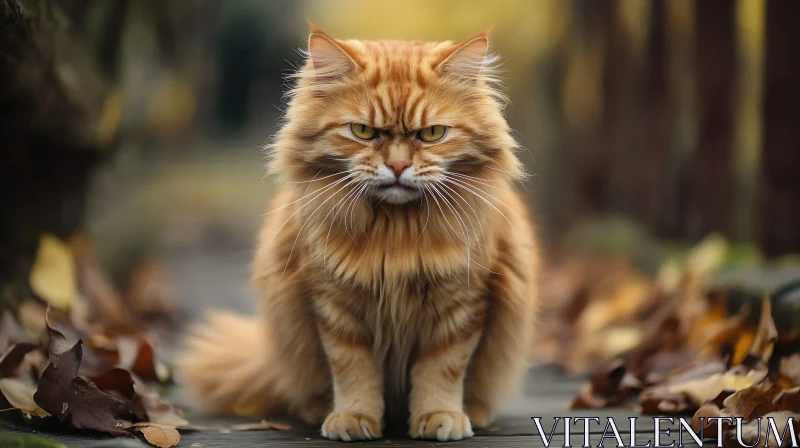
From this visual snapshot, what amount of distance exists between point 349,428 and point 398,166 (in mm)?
713

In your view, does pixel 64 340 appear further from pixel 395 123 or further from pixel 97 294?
pixel 97 294

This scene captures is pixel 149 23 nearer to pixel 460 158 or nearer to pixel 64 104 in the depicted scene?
pixel 64 104

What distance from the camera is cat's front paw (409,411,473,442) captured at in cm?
241

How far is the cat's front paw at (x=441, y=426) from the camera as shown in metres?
2.41

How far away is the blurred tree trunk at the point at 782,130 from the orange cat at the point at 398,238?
1409 mm

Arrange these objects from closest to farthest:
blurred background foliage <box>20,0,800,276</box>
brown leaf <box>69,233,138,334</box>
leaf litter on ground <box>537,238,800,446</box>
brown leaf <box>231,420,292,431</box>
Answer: leaf litter on ground <box>537,238,800,446</box>, brown leaf <box>231,420,292,431</box>, blurred background foliage <box>20,0,800,276</box>, brown leaf <box>69,233,138,334</box>

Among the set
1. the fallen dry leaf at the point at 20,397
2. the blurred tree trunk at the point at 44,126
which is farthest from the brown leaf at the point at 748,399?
the blurred tree trunk at the point at 44,126

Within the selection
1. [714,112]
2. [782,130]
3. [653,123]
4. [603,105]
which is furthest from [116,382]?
[603,105]

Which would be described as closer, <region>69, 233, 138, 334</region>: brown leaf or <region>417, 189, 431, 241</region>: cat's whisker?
<region>417, 189, 431, 241</region>: cat's whisker

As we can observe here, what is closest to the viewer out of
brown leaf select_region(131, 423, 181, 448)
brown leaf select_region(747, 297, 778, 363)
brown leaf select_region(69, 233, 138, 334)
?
brown leaf select_region(131, 423, 181, 448)

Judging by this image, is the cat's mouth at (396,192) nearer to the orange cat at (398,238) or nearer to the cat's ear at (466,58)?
the orange cat at (398,238)

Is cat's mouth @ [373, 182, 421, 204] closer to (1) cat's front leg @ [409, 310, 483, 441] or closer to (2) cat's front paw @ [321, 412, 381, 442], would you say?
(1) cat's front leg @ [409, 310, 483, 441]


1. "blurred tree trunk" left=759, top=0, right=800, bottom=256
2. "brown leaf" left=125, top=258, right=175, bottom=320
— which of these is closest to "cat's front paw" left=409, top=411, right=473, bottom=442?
"blurred tree trunk" left=759, top=0, right=800, bottom=256

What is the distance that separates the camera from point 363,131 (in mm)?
2441
